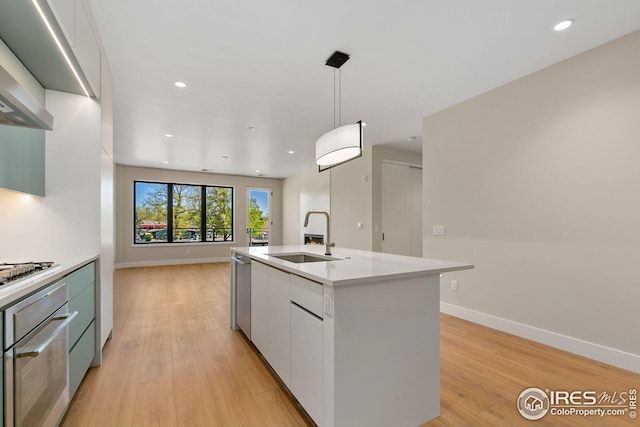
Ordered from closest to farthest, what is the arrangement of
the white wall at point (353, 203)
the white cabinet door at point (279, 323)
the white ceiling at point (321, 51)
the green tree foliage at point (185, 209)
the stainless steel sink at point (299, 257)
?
1. the white cabinet door at point (279, 323)
2. the white ceiling at point (321, 51)
3. the stainless steel sink at point (299, 257)
4. the white wall at point (353, 203)
5. the green tree foliage at point (185, 209)

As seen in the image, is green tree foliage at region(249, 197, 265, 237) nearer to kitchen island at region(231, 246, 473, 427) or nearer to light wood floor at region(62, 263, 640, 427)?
light wood floor at region(62, 263, 640, 427)

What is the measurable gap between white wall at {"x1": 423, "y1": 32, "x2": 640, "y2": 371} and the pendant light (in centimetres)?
170

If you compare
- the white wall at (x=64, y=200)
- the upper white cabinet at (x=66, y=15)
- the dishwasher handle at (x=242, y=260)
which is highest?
the upper white cabinet at (x=66, y=15)

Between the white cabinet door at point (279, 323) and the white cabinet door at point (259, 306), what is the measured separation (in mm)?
84

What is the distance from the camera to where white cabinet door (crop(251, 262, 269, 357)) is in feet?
7.25

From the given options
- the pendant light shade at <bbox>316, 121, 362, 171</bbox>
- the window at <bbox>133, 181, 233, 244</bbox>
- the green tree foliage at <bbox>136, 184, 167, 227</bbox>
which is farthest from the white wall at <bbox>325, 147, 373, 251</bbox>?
the green tree foliage at <bbox>136, 184, 167, 227</bbox>

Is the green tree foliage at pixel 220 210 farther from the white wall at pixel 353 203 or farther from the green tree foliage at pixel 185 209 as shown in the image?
the white wall at pixel 353 203

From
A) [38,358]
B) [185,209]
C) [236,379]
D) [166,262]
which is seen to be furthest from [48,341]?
[185,209]

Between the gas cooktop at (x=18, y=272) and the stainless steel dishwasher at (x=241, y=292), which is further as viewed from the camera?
the stainless steel dishwasher at (x=241, y=292)

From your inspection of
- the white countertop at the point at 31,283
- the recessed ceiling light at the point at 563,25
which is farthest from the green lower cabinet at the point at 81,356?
the recessed ceiling light at the point at 563,25

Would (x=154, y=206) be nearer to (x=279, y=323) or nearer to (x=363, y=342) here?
(x=279, y=323)

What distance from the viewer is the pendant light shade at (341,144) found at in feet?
7.34

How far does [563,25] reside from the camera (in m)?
2.07

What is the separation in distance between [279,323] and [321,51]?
7.10 ft
